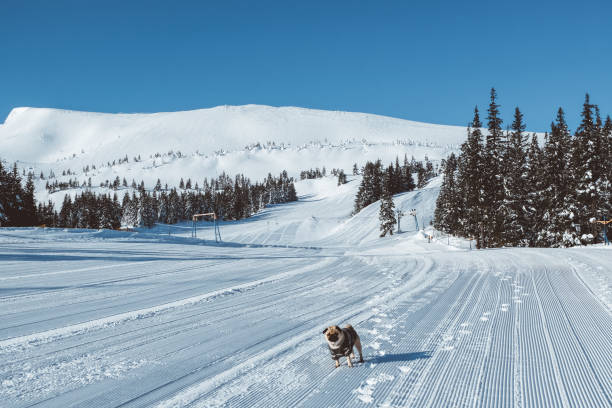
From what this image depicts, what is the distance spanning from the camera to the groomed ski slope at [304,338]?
3.88 meters

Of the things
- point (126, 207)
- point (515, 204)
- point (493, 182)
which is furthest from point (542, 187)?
point (126, 207)

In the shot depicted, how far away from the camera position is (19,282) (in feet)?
33.9

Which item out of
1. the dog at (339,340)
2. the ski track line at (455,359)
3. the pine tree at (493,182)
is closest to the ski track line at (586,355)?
the ski track line at (455,359)

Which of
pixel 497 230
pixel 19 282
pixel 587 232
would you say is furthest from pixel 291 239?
pixel 19 282

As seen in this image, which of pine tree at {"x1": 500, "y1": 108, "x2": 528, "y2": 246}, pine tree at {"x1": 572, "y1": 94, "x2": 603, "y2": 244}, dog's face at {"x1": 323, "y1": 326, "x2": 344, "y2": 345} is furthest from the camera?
pine tree at {"x1": 500, "y1": 108, "x2": 528, "y2": 246}

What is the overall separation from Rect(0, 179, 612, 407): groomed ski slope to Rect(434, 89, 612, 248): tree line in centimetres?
2230

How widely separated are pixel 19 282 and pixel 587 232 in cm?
3823

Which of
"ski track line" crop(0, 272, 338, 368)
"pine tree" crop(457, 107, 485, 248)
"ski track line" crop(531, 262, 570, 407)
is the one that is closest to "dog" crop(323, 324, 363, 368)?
"ski track line" crop(531, 262, 570, 407)

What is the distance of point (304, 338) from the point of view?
558cm

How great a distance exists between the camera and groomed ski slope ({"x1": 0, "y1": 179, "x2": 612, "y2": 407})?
12.7ft

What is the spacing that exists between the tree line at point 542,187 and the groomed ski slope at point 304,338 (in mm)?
22304

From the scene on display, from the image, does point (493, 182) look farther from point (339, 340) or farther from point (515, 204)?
point (339, 340)

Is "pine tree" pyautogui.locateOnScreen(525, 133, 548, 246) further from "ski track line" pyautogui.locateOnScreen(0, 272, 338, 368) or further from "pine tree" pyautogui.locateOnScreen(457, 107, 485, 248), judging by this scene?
"ski track line" pyautogui.locateOnScreen(0, 272, 338, 368)

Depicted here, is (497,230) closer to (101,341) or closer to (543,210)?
(543,210)
